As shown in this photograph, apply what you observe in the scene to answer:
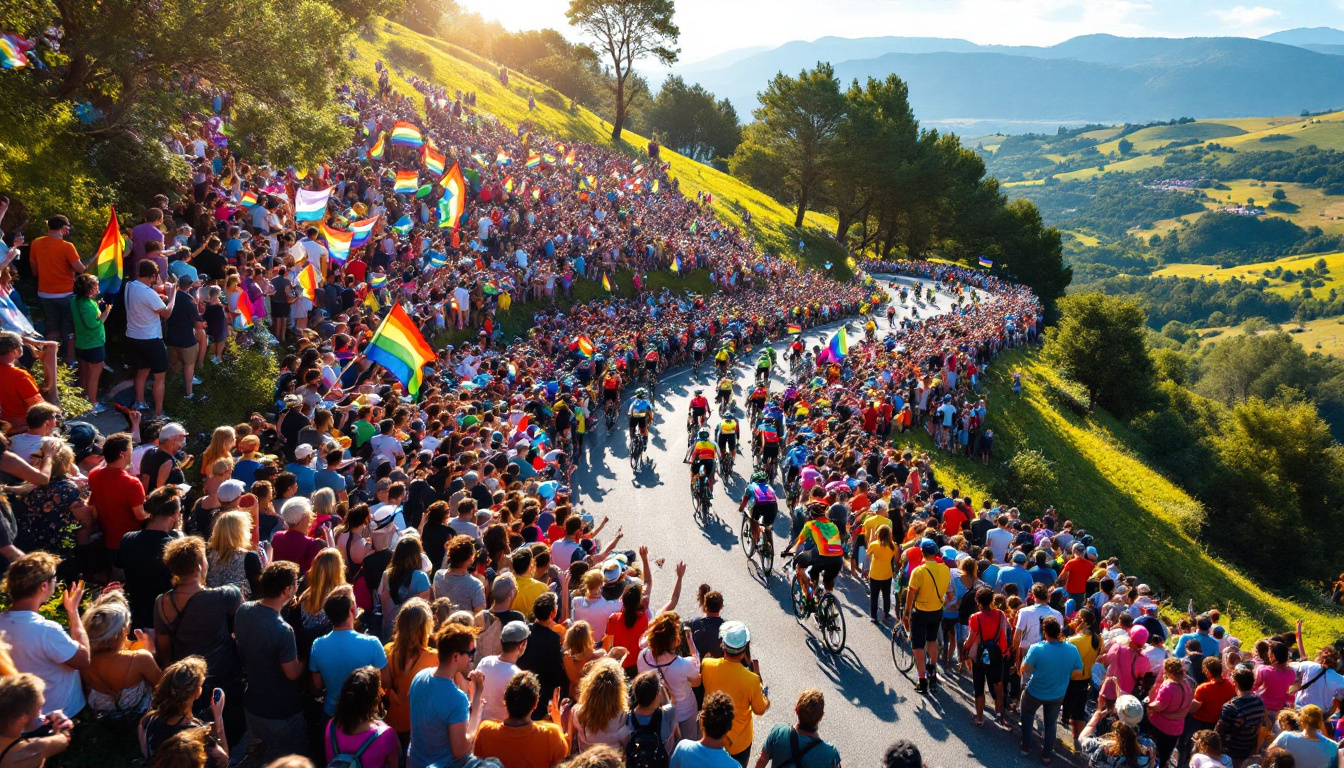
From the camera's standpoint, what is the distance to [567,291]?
30.7 meters

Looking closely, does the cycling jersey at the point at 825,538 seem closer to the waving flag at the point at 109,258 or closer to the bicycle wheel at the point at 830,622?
the bicycle wheel at the point at 830,622

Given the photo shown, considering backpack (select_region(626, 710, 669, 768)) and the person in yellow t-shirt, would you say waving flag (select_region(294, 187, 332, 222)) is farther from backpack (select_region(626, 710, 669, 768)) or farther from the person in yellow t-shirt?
backpack (select_region(626, 710, 669, 768))

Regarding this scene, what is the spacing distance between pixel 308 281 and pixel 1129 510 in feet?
112

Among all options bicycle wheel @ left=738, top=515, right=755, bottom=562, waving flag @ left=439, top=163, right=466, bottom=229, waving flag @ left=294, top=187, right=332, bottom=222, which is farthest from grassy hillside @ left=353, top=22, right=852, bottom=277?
bicycle wheel @ left=738, top=515, right=755, bottom=562

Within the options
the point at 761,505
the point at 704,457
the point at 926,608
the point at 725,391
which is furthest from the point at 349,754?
the point at 725,391

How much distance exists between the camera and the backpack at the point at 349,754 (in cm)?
449

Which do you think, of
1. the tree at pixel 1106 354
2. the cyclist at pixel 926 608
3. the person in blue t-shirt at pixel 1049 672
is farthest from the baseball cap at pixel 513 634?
the tree at pixel 1106 354

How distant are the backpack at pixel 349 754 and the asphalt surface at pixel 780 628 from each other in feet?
17.4

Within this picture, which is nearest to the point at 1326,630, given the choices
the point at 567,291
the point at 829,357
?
the point at 829,357

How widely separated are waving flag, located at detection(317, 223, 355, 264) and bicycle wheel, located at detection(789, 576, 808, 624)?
37.8 feet

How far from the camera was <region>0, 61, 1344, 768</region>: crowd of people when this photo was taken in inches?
194

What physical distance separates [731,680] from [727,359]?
2184 centimetres

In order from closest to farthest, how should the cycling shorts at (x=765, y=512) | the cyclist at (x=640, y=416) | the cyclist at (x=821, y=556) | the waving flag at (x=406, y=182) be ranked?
the cyclist at (x=821, y=556) → the cycling shorts at (x=765, y=512) → the cyclist at (x=640, y=416) → the waving flag at (x=406, y=182)

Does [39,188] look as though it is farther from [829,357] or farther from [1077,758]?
[829,357]
